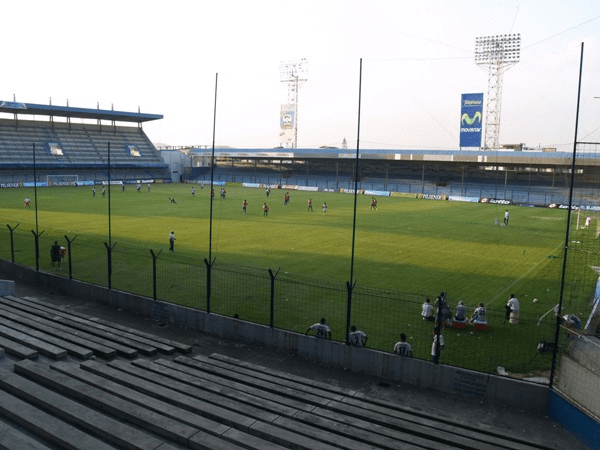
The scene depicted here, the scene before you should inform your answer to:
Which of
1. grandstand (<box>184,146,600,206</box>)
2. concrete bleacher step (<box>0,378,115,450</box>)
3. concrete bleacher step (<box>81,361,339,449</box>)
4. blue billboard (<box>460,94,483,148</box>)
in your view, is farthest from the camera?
grandstand (<box>184,146,600,206</box>)

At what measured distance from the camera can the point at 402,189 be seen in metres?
79.5

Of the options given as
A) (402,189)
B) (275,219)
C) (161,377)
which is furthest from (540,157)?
(161,377)

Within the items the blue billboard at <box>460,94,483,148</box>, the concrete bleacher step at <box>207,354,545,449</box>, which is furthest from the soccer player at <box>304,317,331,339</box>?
the blue billboard at <box>460,94,483,148</box>

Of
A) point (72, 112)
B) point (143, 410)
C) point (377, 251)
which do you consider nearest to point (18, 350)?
point (143, 410)

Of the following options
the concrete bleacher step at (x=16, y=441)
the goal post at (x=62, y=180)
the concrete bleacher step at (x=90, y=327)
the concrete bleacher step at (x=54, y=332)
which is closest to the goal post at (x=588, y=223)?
the concrete bleacher step at (x=90, y=327)

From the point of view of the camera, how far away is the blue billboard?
65.8m

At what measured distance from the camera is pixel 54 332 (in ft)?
37.5

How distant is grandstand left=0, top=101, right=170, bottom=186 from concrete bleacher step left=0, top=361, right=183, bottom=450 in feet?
234

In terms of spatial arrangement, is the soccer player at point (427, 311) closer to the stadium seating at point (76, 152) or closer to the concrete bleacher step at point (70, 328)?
the concrete bleacher step at point (70, 328)

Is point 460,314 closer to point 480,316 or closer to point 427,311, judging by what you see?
point 480,316

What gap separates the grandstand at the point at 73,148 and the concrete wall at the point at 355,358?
212ft

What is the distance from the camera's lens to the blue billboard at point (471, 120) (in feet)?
216

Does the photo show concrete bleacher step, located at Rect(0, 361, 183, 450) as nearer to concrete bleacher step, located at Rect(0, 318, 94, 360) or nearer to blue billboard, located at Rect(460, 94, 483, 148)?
concrete bleacher step, located at Rect(0, 318, 94, 360)

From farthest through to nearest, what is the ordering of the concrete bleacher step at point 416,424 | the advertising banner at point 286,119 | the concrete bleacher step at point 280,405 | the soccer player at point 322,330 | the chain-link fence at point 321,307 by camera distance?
the advertising banner at point 286,119
the chain-link fence at point 321,307
the soccer player at point 322,330
the concrete bleacher step at point 416,424
the concrete bleacher step at point 280,405
